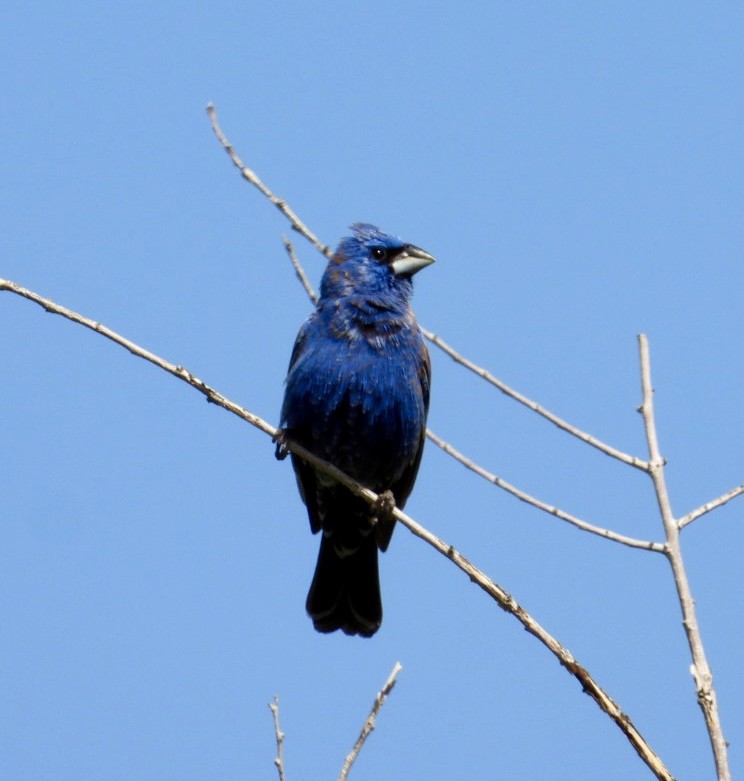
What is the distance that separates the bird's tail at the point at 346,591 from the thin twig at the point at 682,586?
3309 mm

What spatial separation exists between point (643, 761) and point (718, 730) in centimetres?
26

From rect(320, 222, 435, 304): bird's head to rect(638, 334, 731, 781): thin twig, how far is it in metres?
2.80

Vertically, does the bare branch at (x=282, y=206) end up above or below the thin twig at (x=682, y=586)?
above

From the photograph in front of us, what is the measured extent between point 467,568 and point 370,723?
26.3 inches

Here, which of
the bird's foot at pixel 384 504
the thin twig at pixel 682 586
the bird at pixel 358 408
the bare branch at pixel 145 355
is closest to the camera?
the thin twig at pixel 682 586

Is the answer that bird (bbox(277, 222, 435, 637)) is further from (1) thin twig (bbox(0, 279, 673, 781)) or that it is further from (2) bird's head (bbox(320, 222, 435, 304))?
(1) thin twig (bbox(0, 279, 673, 781))

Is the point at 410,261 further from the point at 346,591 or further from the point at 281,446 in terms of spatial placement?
the point at 346,591

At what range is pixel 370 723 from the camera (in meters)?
4.58

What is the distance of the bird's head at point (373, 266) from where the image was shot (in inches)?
296

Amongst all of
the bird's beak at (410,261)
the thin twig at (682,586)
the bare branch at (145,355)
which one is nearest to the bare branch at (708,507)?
the thin twig at (682,586)

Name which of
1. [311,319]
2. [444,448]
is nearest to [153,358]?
[444,448]

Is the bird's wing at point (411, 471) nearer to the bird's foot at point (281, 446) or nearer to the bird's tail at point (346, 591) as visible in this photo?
the bird's tail at point (346, 591)

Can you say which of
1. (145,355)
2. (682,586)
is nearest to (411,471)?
(145,355)

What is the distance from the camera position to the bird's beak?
768 centimetres
